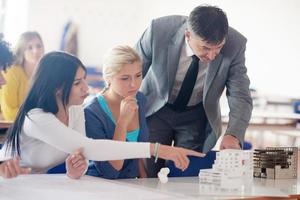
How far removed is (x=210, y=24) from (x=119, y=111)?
0.52 meters

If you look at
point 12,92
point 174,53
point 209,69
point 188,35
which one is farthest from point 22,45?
point 188,35

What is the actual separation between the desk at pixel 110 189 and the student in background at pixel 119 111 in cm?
24

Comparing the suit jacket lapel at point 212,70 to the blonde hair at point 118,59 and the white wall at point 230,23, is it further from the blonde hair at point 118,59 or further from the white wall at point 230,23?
the white wall at point 230,23

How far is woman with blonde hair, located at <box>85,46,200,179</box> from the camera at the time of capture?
2184mm

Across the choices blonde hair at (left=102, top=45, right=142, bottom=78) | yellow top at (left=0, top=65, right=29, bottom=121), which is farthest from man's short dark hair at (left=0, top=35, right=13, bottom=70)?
yellow top at (left=0, top=65, right=29, bottom=121)

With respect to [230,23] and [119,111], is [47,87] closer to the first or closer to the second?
[119,111]

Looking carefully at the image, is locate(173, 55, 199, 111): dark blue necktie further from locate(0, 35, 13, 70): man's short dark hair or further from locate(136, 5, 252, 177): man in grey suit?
locate(0, 35, 13, 70): man's short dark hair

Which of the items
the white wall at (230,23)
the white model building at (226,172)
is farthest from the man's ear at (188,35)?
the white wall at (230,23)

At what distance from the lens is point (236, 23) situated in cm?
745

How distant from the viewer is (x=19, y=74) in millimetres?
4020

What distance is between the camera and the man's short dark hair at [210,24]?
2230 mm

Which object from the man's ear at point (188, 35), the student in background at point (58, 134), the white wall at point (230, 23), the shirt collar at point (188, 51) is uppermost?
the white wall at point (230, 23)

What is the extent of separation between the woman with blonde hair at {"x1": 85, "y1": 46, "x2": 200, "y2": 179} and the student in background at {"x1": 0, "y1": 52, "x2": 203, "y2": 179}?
12 centimetres

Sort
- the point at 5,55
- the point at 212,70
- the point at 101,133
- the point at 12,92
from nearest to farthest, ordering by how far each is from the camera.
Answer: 1. the point at 5,55
2. the point at 101,133
3. the point at 212,70
4. the point at 12,92
